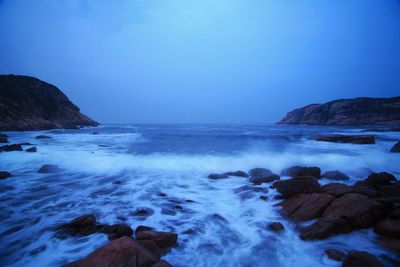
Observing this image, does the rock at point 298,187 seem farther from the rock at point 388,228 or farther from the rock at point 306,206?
the rock at point 388,228

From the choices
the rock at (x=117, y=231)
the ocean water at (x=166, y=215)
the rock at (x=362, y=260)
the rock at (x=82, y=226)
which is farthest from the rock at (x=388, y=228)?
the rock at (x=82, y=226)

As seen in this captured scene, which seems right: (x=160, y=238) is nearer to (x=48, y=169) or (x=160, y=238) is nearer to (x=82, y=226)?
(x=82, y=226)

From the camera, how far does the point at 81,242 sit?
13.7 ft

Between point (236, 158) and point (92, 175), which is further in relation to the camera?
point (236, 158)

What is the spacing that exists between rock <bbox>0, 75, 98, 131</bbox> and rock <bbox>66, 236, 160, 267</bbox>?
133 ft

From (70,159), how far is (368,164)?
15.6m

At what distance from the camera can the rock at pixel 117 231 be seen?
13.9ft

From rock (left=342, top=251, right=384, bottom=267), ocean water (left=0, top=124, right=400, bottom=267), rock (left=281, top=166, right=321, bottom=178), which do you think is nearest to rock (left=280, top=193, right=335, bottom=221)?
ocean water (left=0, top=124, right=400, bottom=267)

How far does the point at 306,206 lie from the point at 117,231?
4014 millimetres

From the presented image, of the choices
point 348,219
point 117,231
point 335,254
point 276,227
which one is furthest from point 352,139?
point 117,231

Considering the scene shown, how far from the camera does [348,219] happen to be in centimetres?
414

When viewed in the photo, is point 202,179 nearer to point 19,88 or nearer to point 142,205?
point 142,205

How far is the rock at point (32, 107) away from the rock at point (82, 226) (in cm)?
3840

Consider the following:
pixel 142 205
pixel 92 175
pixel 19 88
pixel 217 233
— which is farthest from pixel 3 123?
pixel 217 233
